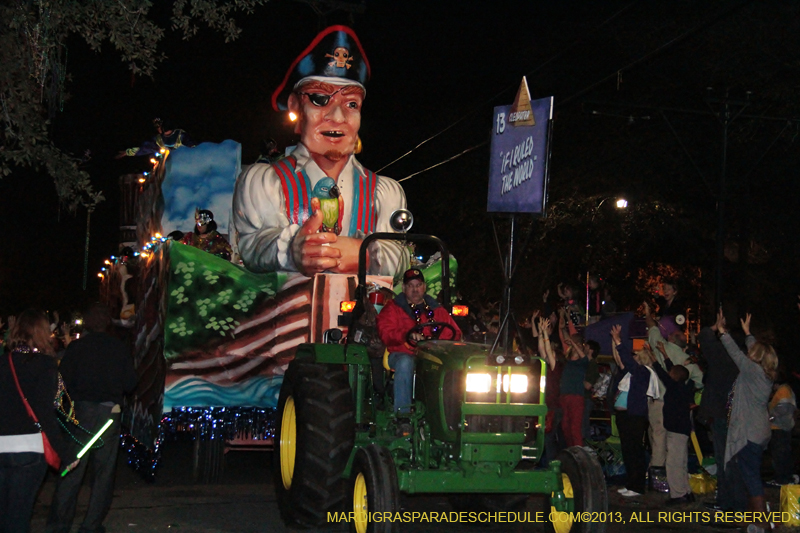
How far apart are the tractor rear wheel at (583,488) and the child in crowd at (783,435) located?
5.62 meters

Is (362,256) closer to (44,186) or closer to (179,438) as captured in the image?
(179,438)

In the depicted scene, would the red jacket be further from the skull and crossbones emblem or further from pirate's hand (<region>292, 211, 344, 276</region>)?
the skull and crossbones emblem

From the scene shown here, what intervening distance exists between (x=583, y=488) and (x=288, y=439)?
3.39 metres

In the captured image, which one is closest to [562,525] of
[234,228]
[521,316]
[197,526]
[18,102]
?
[197,526]

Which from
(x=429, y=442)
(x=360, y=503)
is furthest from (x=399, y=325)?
(x=360, y=503)

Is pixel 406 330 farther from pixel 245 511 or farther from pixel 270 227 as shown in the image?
pixel 270 227

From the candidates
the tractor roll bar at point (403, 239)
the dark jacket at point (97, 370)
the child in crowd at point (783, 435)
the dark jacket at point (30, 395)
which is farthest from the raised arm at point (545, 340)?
the dark jacket at point (30, 395)

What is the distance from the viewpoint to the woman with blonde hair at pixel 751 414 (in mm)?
8383

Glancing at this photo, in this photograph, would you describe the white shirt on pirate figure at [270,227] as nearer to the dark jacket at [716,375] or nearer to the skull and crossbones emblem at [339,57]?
the skull and crossbones emblem at [339,57]

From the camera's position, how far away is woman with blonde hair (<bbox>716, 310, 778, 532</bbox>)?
838cm

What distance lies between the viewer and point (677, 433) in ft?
32.0

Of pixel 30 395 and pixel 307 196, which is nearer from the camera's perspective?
pixel 30 395

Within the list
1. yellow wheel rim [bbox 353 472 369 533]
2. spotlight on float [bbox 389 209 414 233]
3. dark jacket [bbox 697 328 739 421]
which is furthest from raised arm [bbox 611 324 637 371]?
yellow wheel rim [bbox 353 472 369 533]

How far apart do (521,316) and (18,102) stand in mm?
25945
